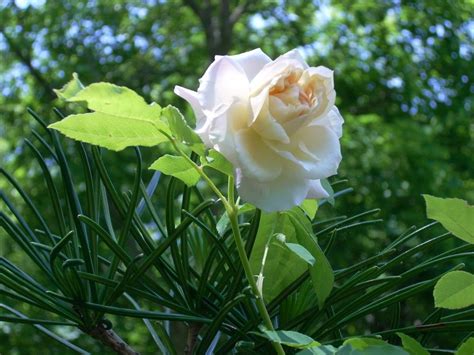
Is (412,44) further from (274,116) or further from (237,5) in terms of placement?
(274,116)

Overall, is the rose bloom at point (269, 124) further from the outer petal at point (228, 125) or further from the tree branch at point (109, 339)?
the tree branch at point (109, 339)

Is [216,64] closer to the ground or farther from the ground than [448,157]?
farther from the ground

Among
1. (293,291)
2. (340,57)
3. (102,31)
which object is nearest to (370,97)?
(340,57)

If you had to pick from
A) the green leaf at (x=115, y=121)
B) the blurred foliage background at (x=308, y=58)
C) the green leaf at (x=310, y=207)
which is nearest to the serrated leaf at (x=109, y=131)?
the green leaf at (x=115, y=121)

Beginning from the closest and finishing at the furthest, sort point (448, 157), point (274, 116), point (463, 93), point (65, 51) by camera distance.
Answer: point (274, 116)
point (448, 157)
point (463, 93)
point (65, 51)

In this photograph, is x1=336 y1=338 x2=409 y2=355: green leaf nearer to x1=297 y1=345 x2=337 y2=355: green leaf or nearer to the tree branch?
x1=297 y1=345 x2=337 y2=355: green leaf

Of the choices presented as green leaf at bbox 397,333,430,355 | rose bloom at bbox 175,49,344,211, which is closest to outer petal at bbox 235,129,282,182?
rose bloom at bbox 175,49,344,211

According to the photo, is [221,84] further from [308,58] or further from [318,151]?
[308,58]

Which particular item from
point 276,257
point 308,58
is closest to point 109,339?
point 276,257
